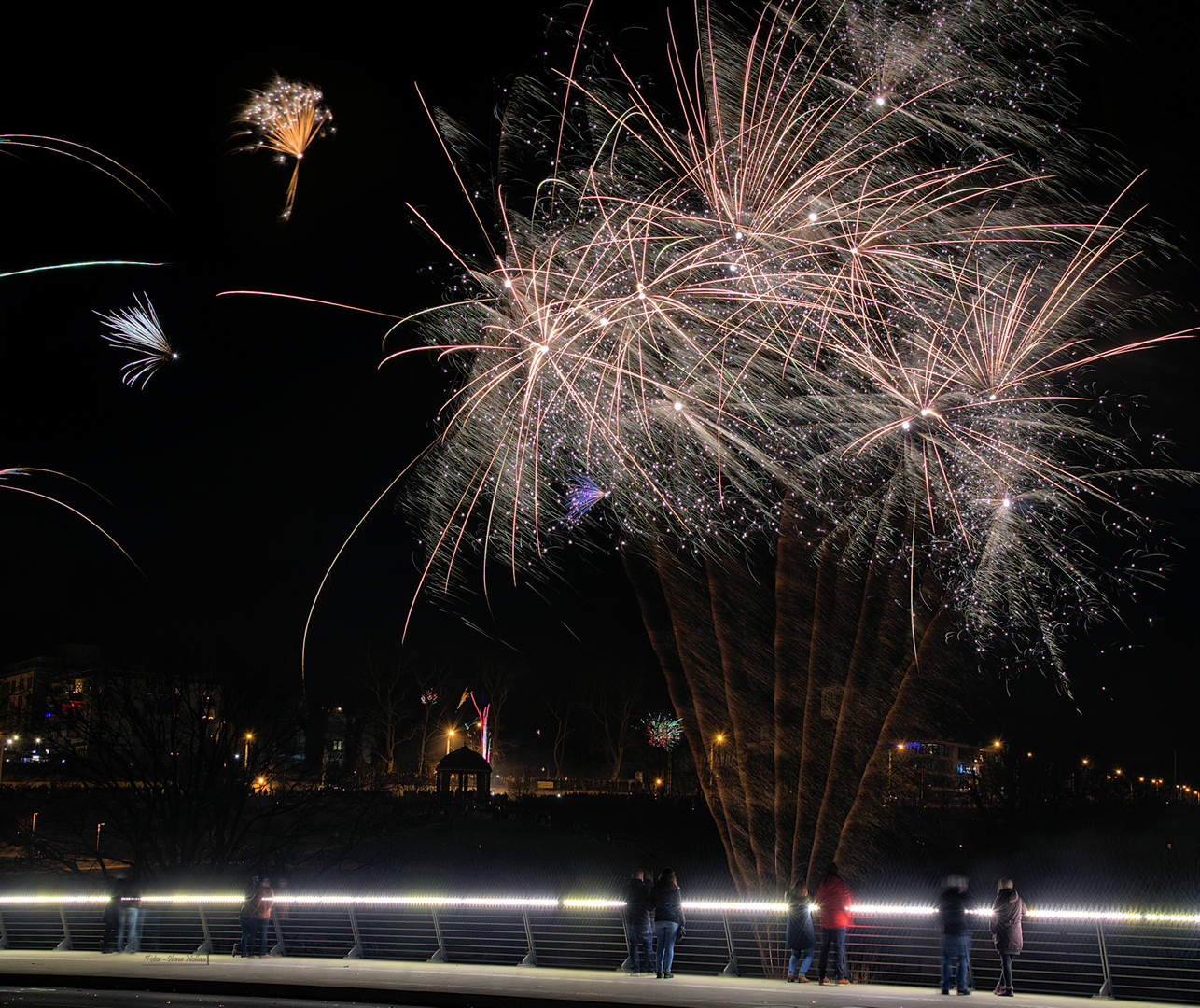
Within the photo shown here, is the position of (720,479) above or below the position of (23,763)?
above

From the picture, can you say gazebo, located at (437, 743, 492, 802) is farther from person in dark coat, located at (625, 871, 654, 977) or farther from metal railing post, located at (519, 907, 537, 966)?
person in dark coat, located at (625, 871, 654, 977)

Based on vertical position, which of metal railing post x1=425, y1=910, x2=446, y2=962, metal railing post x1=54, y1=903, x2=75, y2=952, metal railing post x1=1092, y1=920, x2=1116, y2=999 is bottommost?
metal railing post x1=54, y1=903, x2=75, y2=952

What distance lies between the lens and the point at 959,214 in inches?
531

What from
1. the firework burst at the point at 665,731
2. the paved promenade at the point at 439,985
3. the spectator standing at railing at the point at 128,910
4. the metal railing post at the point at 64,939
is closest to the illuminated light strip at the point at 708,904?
the spectator standing at railing at the point at 128,910

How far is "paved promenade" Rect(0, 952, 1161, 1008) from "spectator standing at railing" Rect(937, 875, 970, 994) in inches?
9.2

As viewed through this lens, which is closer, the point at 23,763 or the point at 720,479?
the point at 720,479

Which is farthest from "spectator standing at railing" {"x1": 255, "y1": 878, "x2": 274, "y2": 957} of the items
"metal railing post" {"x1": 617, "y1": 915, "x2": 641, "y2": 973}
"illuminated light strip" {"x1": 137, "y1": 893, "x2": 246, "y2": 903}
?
"metal railing post" {"x1": 617, "y1": 915, "x2": 641, "y2": 973}

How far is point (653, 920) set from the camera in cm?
1247

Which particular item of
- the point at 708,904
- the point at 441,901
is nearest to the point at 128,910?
the point at 441,901

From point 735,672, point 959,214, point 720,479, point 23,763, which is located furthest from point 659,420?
point 23,763

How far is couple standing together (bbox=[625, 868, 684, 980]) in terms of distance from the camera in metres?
12.2

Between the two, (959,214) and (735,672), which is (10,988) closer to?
(959,214)

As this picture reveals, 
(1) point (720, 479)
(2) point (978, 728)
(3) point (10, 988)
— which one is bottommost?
(3) point (10, 988)

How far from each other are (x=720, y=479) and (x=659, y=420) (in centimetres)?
136
